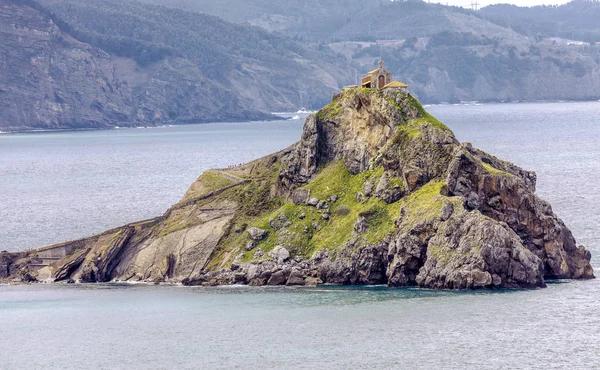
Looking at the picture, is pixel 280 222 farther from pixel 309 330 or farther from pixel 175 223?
pixel 309 330

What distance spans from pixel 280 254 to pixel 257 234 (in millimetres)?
4911

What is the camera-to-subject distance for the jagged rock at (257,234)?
120062 mm

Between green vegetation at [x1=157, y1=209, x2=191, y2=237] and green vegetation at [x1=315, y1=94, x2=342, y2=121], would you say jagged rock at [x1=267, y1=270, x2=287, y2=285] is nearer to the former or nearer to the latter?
green vegetation at [x1=157, y1=209, x2=191, y2=237]

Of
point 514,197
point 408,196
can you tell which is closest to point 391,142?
point 408,196

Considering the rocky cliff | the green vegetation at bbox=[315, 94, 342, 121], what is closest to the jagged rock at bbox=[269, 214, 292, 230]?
the rocky cliff

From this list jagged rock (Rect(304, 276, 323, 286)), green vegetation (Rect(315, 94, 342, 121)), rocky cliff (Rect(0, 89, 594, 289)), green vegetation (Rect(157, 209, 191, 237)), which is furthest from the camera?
green vegetation (Rect(315, 94, 342, 121))

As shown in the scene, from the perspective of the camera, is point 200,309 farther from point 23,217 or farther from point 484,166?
point 23,217

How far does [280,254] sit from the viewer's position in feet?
381

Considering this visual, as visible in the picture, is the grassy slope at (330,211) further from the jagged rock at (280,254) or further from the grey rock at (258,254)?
the jagged rock at (280,254)

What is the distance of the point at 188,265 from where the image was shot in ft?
400

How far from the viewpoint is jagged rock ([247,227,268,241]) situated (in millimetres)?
120062

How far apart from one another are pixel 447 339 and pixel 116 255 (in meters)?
45.6

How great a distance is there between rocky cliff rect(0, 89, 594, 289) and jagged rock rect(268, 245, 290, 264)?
0.36 ft

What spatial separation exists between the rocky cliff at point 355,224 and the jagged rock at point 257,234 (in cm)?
15
